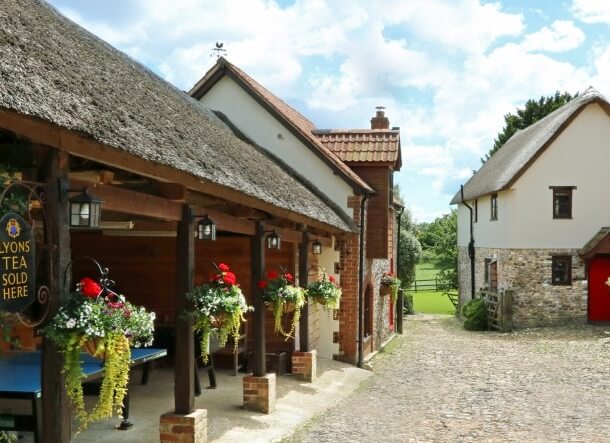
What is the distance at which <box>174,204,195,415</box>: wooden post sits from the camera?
271 inches

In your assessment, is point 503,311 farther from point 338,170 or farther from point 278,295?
point 278,295

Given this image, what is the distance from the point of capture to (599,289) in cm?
2328

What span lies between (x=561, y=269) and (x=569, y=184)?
299 cm

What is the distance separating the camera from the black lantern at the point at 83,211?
4.73 m

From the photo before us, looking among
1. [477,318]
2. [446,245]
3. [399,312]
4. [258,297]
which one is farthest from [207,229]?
[446,245]

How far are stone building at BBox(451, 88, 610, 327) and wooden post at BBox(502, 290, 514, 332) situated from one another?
0.25 meters

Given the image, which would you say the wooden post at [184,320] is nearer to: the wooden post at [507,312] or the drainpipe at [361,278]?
the drainpipe at [361,278]

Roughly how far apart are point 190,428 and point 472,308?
2005cm

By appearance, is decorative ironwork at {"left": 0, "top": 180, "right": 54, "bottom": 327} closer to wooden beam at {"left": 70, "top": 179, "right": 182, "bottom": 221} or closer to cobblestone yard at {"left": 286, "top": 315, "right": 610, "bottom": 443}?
wooden beam at {"left": 70, "top": 179, "right": 182, "bottom": 221}

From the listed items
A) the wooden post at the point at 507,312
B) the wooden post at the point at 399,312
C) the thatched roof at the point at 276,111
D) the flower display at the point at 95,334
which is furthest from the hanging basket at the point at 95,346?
the wooden post at the point at 507,312

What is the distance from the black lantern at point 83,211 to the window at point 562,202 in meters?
21.3

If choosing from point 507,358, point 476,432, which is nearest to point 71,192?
point 476,432

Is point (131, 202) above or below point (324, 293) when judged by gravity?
above

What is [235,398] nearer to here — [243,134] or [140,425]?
[140,425]
